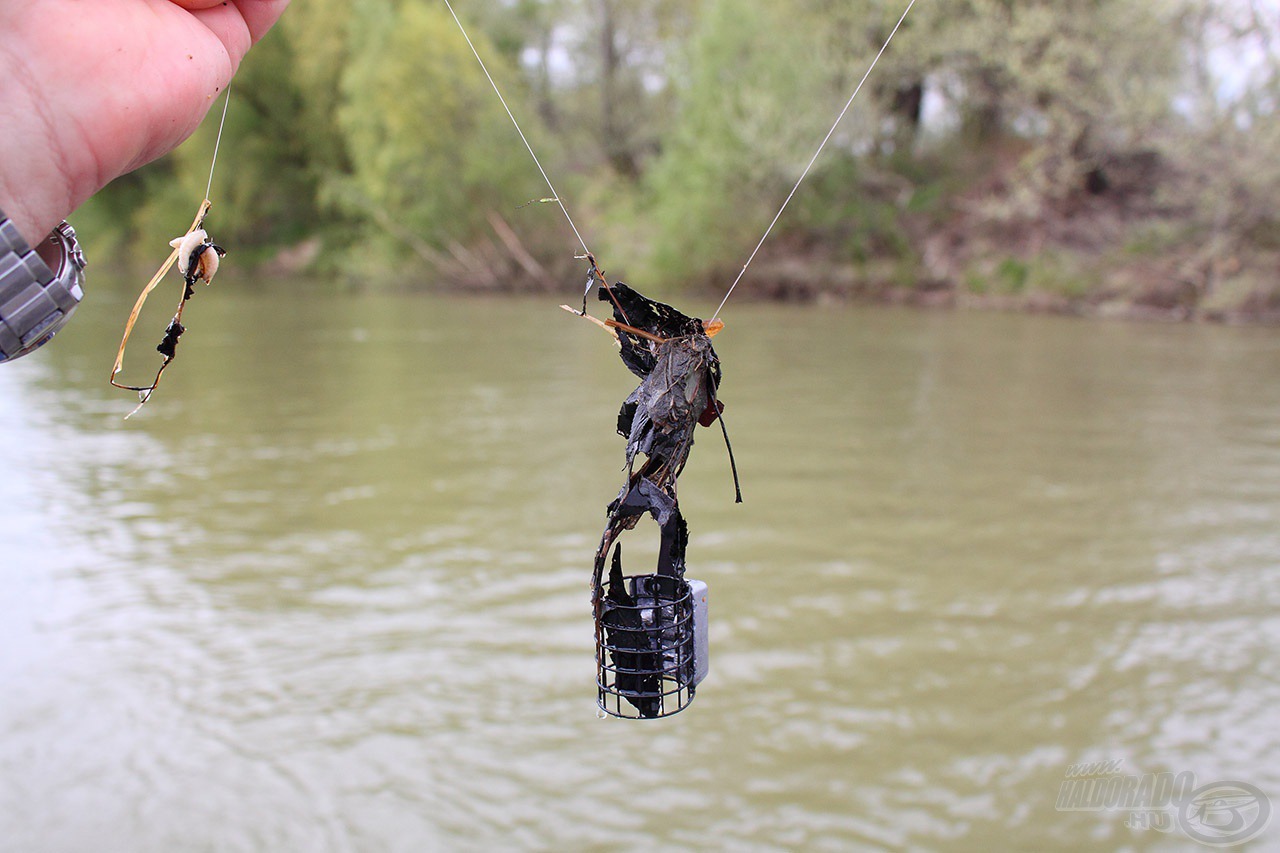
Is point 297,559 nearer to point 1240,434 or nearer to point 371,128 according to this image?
point 1240,434

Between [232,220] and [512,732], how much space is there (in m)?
49.1

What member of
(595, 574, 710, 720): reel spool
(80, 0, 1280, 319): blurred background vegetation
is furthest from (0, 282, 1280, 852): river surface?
(80, 0, 1280, 319): blurred background vegetation

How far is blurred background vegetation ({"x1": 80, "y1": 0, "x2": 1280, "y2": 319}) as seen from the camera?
30469 millimetres

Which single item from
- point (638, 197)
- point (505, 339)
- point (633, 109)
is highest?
point (633, 109)

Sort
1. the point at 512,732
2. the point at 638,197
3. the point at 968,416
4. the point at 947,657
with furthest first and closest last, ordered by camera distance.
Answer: the point at 638,197
the point at 968,416
the point at 947,657
the point at 512,732

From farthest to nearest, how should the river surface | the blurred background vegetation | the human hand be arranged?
the blurred background vegetation < the river surface < the human hand

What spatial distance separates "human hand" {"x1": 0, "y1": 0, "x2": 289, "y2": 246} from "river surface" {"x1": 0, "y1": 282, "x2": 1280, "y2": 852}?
4.83 meters

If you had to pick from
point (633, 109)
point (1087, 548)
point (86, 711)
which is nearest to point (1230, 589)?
point (1087, 548)

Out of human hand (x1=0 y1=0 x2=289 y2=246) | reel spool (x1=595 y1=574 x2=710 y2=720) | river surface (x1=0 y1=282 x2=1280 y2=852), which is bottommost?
reel spool (x1=595 y1=574 x2=710 y2=720)

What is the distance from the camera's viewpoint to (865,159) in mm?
39062

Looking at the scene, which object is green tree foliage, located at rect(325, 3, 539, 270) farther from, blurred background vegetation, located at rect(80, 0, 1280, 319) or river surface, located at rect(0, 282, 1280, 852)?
river surface, located at rect(0, 282, 1280, 852)

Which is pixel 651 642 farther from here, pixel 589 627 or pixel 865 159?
pixel 865 159

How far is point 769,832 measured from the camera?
19.2 feet

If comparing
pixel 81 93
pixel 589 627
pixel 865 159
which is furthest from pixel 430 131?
pixel 81 93
